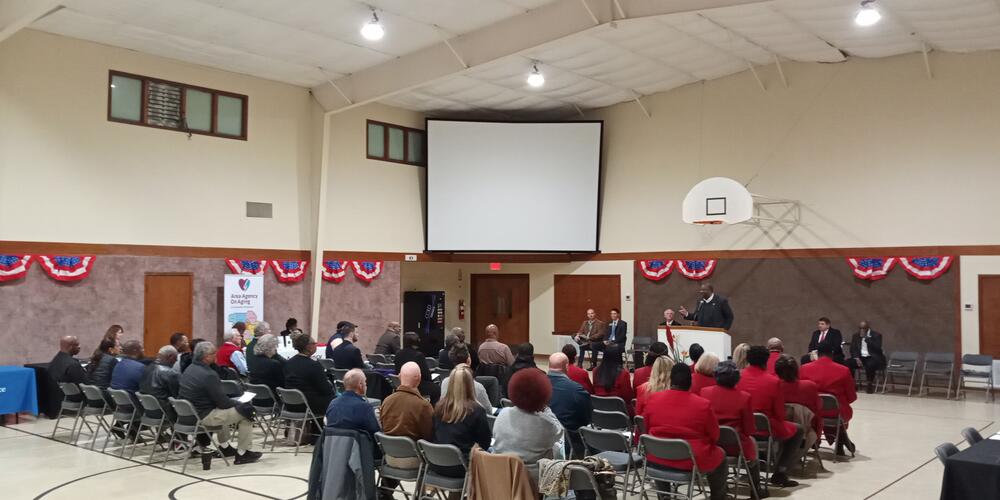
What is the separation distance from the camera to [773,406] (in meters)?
6.93

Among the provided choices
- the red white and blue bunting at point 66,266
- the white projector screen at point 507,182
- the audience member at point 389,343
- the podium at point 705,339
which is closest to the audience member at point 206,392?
the audience member at point 389,343

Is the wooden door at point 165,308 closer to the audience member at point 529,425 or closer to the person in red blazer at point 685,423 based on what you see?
the audience member at point 529,425

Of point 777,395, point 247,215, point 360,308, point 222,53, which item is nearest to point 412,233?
point 360,308

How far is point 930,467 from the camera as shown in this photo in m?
8.02

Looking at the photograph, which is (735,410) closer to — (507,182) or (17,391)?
(17,391)

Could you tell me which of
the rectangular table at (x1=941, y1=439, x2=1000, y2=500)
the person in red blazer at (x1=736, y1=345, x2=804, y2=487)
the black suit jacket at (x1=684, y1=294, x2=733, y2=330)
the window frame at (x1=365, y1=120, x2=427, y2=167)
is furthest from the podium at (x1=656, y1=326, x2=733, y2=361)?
the rectangular table at (x1=941, y1=439, x2=1000, y2=500)

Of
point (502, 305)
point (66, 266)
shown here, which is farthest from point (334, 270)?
point (502, 305)

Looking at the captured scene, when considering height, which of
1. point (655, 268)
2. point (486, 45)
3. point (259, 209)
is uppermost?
point (486, 45)

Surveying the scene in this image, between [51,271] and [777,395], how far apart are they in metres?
10.9

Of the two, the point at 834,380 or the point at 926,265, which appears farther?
the point at 926,265

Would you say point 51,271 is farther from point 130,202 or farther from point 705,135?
point 705,135

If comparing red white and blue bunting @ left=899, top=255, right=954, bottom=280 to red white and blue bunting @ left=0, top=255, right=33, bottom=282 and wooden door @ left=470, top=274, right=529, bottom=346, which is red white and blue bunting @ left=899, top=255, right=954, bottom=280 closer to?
wooden door @ left=470, top=274, right=529, bottom=346

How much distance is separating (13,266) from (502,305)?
1135 centimetres

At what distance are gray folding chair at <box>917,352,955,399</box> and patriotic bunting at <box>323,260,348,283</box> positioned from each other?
11140mm
